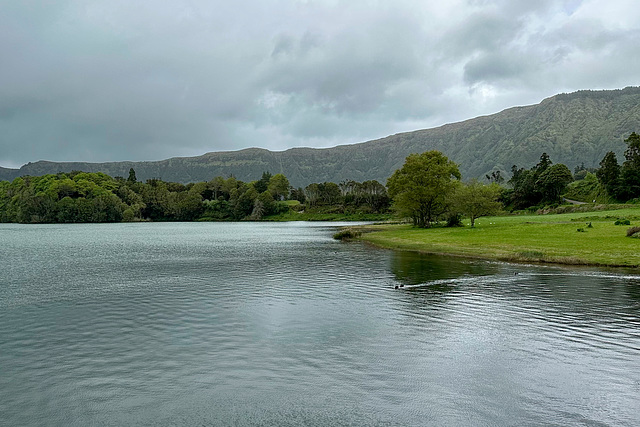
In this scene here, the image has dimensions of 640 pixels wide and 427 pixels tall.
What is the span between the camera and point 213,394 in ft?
46.3

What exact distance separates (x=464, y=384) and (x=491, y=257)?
3792 cm

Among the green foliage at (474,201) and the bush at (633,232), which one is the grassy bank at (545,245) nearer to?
the bush at (633,232)

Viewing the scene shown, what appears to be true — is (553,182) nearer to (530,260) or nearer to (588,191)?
(588,191)

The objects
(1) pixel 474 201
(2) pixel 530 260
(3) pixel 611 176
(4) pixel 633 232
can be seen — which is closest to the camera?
(2) pixel 530 260

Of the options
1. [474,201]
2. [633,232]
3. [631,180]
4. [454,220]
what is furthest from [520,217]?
[633,232]

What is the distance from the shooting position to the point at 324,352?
18.3 m

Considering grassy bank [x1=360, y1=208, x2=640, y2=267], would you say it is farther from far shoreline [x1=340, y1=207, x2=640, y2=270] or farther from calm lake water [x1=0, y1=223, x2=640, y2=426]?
calm lake water [x1=0, y1=223, x2=640, y2=426]

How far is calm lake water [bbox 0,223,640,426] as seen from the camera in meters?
13.0

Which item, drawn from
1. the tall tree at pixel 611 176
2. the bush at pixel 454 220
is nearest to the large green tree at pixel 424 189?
the bush at pixel 454 220

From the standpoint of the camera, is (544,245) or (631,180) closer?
(544,245)

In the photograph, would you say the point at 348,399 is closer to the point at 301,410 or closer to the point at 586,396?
the point at 301,410

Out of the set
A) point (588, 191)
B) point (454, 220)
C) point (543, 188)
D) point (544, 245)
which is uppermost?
point (543, 188)

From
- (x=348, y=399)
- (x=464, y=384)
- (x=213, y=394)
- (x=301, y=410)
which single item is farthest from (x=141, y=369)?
(x=464, y=384)

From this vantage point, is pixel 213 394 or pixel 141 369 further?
pixel 141 369
